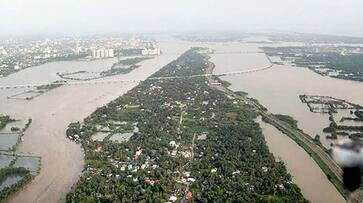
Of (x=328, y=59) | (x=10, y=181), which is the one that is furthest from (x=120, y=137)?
(x=328, y=59)

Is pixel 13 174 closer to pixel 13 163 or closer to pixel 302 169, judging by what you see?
pixel 13 163

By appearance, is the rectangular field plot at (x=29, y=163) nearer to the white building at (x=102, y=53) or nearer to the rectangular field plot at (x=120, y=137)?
the rectangular field plot at (x=120, y=137)

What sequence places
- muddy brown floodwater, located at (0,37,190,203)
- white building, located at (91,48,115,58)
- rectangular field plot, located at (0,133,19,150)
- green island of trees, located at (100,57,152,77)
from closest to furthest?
muddy brown floodwater, located at (0,37,190,203), rectangular field plot, located at (0,133,19,150), green island of trees, located at (100,57,152,77), white building, located at (91,48,115,58)

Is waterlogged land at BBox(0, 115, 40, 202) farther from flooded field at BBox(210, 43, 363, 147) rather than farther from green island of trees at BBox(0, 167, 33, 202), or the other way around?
flooded field at BBox(210, 43, 363, 147)

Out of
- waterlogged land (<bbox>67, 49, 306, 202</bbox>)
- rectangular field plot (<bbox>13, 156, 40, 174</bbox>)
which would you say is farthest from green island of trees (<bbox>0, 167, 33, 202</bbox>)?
waterlogged land (<bbox>67, 49, 306, 202</bbox>)

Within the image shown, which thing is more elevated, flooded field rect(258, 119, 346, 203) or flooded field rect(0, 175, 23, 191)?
flooded field rect(258, 119, 346, 203)

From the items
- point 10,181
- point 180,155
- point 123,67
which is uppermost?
point 123,67

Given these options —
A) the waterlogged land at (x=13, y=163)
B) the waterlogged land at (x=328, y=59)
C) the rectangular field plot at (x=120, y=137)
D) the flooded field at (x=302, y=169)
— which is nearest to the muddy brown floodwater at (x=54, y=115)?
the waterlogged land at (x=13, y=163)
